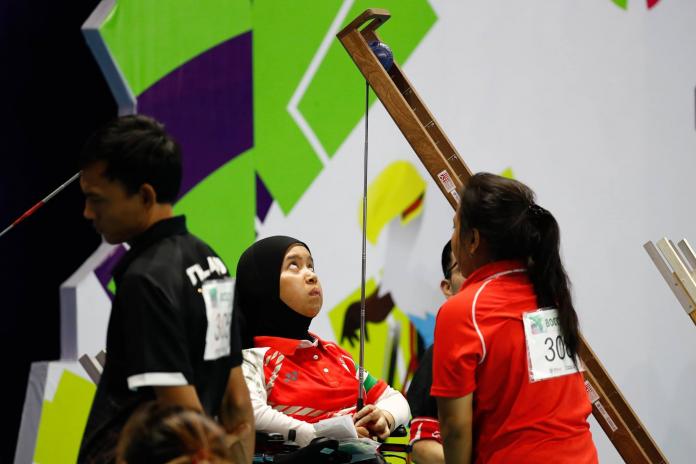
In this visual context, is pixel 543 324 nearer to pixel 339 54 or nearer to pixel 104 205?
pixel 104 205

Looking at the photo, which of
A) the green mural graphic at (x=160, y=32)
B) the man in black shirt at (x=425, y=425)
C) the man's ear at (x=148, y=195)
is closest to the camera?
the man's ear at (x=148, y=195)

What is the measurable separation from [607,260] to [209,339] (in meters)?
3.06

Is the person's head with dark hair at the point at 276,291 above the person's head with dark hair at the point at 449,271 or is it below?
above

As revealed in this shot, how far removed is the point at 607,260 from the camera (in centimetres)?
468

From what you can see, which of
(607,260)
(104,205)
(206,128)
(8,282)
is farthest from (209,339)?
(607,260)

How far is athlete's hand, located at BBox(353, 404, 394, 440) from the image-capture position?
9.55ft

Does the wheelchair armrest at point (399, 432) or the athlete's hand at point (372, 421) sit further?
the wheelchair armrest at point (399, 432)

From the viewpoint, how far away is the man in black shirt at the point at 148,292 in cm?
186

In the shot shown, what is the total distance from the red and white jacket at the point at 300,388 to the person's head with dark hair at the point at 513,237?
73cm

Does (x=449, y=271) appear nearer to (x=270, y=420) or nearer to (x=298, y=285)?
(x=298, y=285)

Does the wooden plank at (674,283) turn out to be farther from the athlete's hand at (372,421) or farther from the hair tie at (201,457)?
the hair tie at (201,457)

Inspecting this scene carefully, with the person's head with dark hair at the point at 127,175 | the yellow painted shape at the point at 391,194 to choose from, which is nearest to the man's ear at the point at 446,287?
the yellow painted shape at the point at 391,194

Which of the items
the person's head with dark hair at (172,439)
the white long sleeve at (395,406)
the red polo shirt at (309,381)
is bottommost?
the white long sleeve at (395,406)

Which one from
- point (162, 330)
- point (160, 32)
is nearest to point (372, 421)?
point (162, 330)
